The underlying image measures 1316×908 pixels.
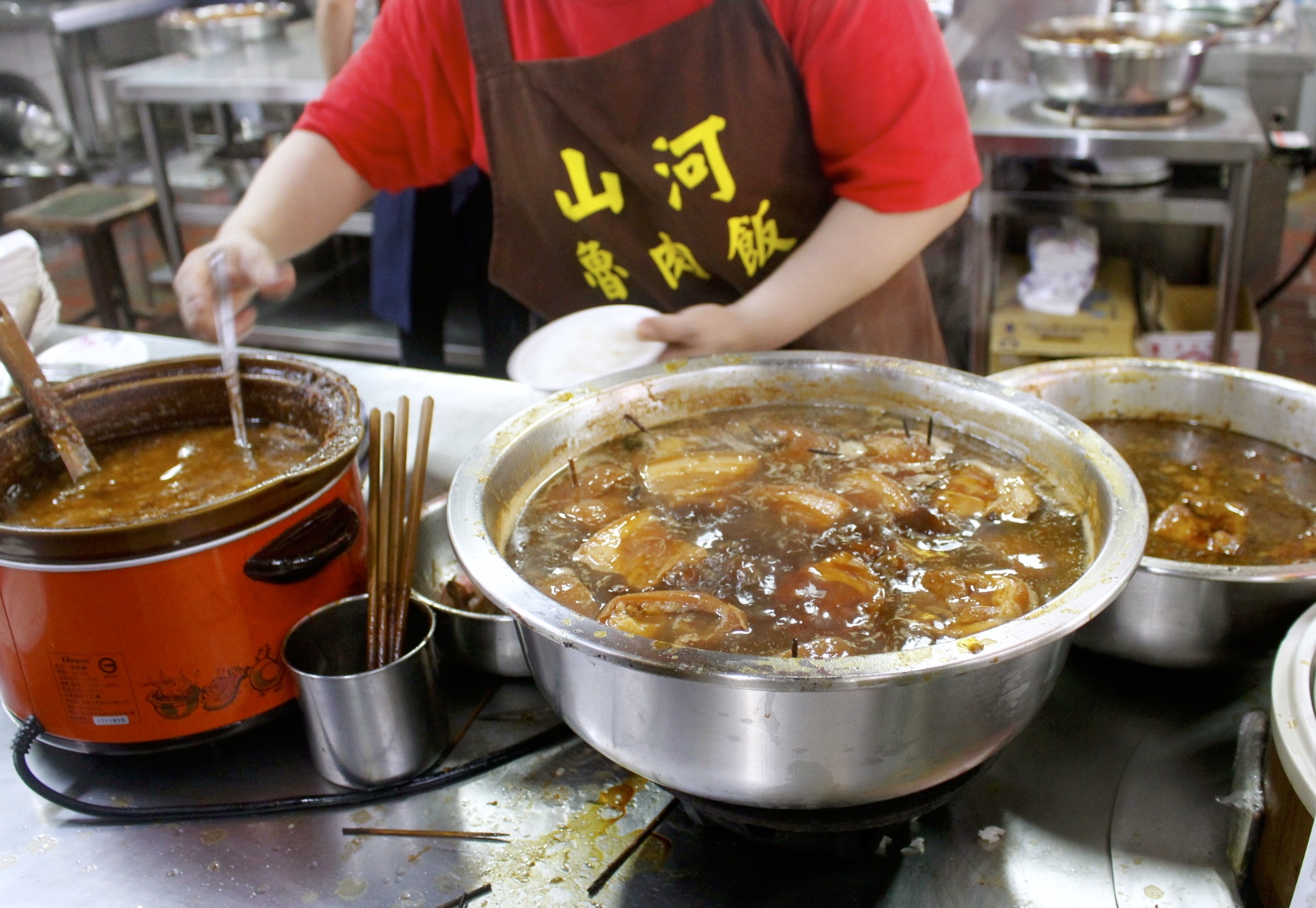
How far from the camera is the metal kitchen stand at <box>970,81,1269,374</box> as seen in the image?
12.4 feet

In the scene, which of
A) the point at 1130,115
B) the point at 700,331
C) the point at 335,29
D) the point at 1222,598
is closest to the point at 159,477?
the point at 700,331

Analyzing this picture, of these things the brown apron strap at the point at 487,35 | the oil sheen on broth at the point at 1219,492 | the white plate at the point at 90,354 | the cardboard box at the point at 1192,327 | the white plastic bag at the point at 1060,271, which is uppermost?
the brown apron strap at the point at 487,35

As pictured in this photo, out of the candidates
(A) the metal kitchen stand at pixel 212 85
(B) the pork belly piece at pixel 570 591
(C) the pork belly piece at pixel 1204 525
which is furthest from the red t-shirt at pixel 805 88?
(A) the metal kitchen stand at pixel 212 85

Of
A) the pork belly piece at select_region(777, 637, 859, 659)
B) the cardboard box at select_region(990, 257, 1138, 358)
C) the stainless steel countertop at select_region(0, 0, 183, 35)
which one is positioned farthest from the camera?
the stainless steel countertop at select_region(0, 0, 183, 35)

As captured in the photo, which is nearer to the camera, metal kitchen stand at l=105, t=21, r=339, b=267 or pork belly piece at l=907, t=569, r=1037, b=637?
pork belly piece at l=907, t=569, r=1037, b=637

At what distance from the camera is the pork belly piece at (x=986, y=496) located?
1350mm

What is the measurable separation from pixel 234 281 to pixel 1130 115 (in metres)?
3.34

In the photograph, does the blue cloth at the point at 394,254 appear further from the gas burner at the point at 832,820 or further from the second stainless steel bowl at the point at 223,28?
the gas burner at the point at 832,820

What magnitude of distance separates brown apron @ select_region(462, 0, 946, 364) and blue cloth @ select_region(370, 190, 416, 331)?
5.78ft

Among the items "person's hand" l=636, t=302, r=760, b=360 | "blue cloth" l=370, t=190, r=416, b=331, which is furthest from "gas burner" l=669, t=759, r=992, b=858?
"blue cloth" l=370, t=190, r=416, b=331

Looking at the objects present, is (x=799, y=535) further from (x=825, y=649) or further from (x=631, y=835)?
(x=631, y=835)

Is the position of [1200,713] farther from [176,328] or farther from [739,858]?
[176,328]

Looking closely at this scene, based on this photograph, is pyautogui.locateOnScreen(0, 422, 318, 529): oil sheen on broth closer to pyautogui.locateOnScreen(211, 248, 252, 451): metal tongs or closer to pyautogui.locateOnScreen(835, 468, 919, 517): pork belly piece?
pyautogui.locateOnScreen(211, 248, 252, 451): metal tongs

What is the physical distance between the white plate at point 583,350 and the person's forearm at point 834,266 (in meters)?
0.26
